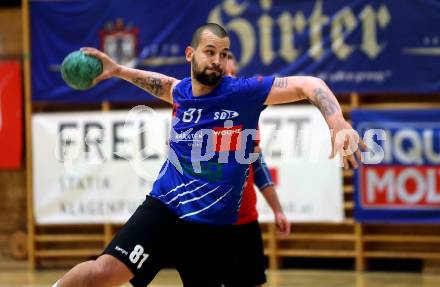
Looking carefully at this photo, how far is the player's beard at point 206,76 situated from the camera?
383cm

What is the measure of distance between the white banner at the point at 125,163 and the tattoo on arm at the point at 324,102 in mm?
5144

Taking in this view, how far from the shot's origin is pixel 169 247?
3.90 meters

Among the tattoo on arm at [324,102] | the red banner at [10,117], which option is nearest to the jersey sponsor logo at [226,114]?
the tattoo on arm at [324,102]

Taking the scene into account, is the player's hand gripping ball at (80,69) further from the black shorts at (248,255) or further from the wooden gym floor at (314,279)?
the wooden gym floor at (314,279)

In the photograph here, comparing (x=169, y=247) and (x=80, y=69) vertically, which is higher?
(x=80, y=69)

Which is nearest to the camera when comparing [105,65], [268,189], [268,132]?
[105,65]

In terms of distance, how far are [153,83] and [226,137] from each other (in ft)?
2.27

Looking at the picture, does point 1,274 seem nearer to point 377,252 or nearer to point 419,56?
point 377,252

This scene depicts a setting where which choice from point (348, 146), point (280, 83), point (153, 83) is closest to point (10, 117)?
point (153, 83)

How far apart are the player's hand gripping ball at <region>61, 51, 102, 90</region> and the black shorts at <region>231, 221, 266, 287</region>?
120cm

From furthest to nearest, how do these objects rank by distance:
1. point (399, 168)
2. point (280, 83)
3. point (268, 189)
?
point (399, 168)
point (268, 189)
point (280, 83)

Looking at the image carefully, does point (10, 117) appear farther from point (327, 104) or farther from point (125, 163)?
point (327, 104)

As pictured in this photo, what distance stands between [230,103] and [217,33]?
0.36 metres

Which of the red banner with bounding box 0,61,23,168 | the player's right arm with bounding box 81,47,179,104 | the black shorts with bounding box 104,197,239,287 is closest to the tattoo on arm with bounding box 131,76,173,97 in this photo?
the player's right arm with bounding box 81,47,179,104
